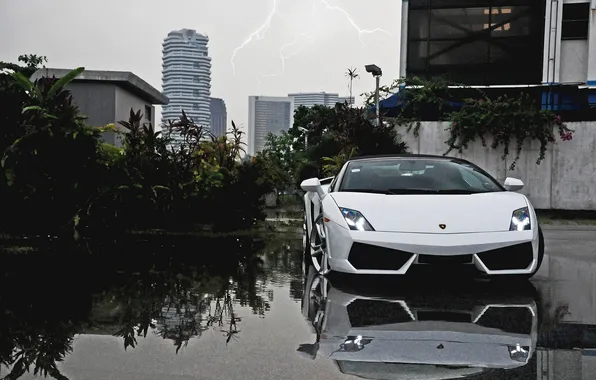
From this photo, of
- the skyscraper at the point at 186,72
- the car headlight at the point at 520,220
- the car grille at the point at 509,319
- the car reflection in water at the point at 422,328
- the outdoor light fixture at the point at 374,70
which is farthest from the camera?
the skyscraper at the point at 186,72

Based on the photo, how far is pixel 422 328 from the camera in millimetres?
4492

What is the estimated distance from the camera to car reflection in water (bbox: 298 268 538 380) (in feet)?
12.0

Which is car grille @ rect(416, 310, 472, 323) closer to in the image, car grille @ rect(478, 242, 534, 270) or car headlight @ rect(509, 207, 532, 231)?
car grille @ rect(478, 242, 534, 270)

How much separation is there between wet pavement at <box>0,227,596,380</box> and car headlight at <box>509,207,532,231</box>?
541 mm

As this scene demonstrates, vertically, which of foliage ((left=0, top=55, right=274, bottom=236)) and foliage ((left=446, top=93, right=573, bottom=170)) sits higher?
foliage ((left=446, top=93, right=573, bottom=170))

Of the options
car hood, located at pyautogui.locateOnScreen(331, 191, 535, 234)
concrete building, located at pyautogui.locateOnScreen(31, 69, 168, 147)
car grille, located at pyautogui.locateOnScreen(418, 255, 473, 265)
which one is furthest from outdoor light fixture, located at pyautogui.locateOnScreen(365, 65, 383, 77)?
car grille, located at pyautogui.locateOnScreen(418, 255, 473, 265)

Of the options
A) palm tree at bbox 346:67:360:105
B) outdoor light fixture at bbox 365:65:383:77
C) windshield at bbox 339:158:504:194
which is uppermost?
palm tree at bbox 346:67:360:105

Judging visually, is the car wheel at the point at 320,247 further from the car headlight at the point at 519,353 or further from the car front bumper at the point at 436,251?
the car headlight at the point at 519,353

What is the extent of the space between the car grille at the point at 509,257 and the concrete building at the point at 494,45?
1873 centimetres

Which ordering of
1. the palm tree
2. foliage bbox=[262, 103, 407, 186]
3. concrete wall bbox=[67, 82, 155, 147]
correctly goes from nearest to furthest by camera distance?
1. foliage bbox=[262, 103, 407, 186]
2. the palm tree
3. concrete wall bbox=[67, 82, 155, 147]

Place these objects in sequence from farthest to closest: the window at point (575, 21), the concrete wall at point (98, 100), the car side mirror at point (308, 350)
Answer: the concrete wall at point (98, 100) → the window at point (575, 21) → the car side mirror at point (308, 350)

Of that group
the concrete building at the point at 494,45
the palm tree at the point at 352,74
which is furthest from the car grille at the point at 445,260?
the palm tree at the point at 352,74

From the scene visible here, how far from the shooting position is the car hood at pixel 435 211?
585 centimetres

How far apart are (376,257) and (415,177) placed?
1746 mm
